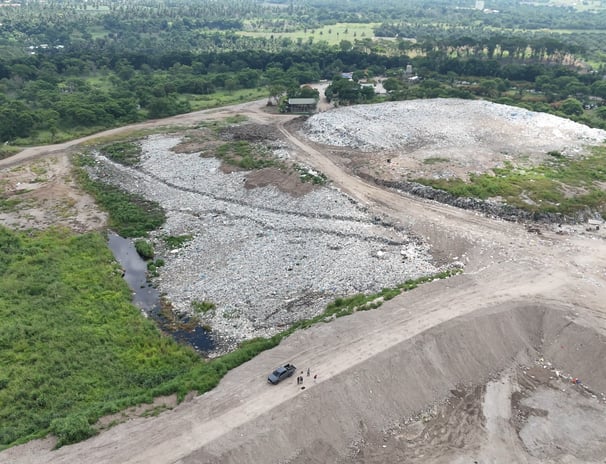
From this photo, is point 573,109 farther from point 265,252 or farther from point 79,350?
point 79,350

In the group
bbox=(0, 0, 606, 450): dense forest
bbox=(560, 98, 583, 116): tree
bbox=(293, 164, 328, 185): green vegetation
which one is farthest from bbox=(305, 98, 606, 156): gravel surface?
bbox=(560, 98, 583, 116): tree

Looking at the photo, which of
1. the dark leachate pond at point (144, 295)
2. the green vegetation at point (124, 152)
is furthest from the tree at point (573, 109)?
the dark leachate pond at point (144, 295)

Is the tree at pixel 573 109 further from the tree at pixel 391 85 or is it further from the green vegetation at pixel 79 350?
the green vegetation at pixel 79 350

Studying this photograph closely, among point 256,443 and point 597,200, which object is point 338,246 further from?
point 597,200

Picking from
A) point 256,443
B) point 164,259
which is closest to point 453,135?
point 164,259

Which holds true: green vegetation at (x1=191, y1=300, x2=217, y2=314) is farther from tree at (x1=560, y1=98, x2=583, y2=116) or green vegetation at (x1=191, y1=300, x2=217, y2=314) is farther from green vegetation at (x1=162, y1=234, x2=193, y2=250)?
tree at (x1=560, y1=98, x2=583, y2=116)
